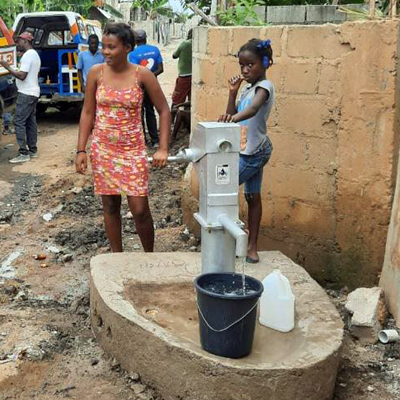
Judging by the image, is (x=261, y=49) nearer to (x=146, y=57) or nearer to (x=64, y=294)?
(x=64, y=294)

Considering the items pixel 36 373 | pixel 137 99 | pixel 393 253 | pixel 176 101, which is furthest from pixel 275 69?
pixel 176 101

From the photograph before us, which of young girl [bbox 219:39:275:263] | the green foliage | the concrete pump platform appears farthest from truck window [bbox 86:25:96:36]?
the concrete pump platform

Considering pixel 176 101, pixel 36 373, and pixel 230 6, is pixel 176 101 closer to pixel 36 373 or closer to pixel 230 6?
pixel 230 6

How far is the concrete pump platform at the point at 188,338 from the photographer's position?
2.61m

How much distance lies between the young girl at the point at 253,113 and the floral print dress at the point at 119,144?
60 cm

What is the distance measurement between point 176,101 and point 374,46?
6362 millimetres

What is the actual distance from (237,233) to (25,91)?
6426 millimetres

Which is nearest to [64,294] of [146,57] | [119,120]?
[119,120]

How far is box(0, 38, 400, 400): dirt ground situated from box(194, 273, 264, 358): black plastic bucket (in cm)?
44

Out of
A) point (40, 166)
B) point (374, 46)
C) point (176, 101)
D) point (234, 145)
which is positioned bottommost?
point (40, 166)

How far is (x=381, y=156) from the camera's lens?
3.73 metres

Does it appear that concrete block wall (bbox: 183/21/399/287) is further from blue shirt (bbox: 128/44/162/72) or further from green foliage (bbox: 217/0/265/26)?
blue shirt (bbox: 128/44/162/72)

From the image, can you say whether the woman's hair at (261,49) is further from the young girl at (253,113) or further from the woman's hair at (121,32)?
the woman's hair at (121,32)

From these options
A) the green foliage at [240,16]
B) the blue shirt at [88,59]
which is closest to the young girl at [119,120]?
the green foliage at [240,16]
